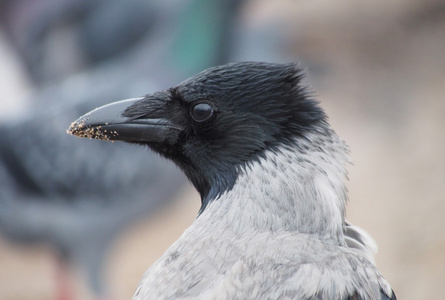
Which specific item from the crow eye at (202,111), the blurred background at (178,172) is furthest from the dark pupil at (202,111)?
the blurred background at (178,172)

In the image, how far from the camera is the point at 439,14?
254 centimetres

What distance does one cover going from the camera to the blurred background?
2.56 metres

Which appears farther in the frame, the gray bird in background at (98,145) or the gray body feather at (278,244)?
the gray bird in background at (98,145)

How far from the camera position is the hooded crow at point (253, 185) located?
2.80ft

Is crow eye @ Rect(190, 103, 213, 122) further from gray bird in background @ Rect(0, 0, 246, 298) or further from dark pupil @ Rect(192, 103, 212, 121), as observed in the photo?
gray bird in background @ Rect(0, 0, 246, 298)

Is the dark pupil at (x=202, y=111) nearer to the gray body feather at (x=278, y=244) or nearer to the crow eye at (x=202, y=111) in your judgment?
the crow eye at (x=202, y=111)

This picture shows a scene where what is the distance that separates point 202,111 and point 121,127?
130 millimetres

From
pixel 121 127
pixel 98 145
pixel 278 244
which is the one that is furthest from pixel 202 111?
pixel 98 145

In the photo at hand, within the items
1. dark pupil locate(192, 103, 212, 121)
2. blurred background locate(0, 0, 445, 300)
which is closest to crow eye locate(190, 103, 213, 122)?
dark pupil locate(192, 103, 212, 121)

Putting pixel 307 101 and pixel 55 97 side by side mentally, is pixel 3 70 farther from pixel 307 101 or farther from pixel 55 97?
pixel 307 101

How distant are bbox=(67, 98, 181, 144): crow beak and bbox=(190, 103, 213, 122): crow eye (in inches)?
1.6

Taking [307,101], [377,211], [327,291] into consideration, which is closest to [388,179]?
[377,211]

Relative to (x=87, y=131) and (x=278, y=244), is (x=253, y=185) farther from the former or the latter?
(x=87, y=131)

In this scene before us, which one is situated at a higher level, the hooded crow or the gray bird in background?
the gray bird in background
